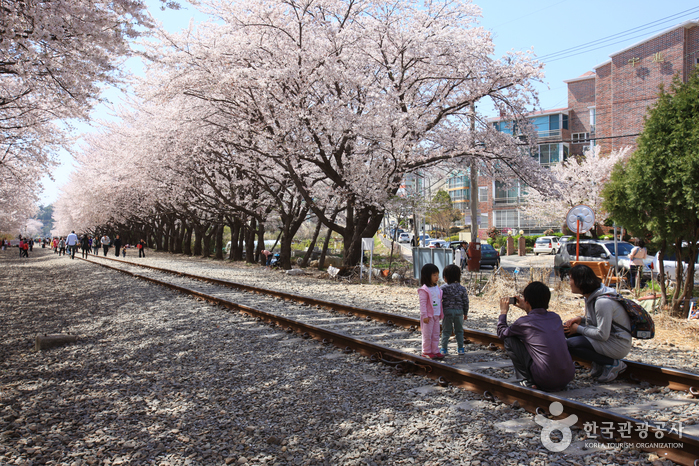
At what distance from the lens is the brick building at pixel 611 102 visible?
132ft

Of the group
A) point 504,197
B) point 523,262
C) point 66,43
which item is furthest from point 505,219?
point 66,43

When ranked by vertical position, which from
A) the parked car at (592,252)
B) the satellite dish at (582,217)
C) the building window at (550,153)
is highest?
the building window at (550,153)

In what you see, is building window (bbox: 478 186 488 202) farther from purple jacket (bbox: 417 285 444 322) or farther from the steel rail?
purple jacket (bbox: 417 285 444 322)

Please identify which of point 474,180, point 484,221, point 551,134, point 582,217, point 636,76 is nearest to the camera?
point 582,217

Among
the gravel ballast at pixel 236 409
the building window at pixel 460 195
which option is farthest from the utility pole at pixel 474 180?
the building window at pixel 460 195

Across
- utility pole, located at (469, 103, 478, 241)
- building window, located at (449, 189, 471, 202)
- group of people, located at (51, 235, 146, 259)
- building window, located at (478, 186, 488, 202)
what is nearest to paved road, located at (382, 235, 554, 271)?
utility pole, located at (469, 103, 478, 241)

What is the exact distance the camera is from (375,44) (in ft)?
53.4

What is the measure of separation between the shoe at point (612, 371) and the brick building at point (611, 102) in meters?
22.6

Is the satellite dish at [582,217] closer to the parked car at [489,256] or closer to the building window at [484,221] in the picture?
the parked car at [489,256]

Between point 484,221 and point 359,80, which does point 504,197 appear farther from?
point 359,80

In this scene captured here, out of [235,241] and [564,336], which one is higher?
[235,241]

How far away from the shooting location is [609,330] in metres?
4.80

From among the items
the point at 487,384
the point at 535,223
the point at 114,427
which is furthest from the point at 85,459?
the point at 535,223

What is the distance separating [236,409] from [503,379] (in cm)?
265
